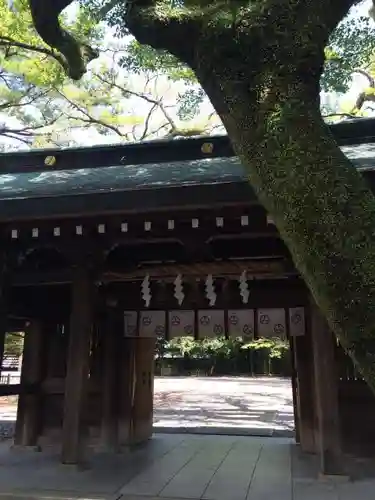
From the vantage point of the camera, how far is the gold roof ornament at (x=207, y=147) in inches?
284

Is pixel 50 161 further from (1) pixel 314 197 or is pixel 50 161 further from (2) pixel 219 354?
(2) pixel 219 354

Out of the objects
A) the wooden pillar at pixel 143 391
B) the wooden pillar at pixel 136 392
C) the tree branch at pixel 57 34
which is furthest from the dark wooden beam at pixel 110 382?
the tree branch at pixel 57 34

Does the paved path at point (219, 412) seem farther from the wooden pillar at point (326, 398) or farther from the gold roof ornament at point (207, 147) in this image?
the gold roof ornament at point (207, 147)

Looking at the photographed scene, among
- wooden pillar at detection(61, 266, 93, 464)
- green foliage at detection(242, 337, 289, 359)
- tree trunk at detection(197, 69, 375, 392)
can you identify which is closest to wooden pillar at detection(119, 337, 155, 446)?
wooden pillar at detection(61, 266, 93, 464)

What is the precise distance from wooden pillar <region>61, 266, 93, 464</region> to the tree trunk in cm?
351

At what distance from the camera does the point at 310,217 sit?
2.28 metres

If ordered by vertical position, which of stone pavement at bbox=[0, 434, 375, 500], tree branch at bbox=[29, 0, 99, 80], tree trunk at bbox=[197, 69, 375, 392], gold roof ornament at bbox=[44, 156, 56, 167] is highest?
tree branch at bbox=[29, 0, 99, 80]

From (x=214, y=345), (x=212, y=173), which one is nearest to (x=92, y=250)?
(x=212, y=173)

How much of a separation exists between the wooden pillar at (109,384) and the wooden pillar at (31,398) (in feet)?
3.44

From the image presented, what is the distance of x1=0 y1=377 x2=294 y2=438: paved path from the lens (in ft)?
31.2

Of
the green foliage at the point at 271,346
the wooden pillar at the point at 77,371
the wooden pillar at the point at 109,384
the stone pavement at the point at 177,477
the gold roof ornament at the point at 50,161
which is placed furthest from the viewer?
the green foliage at the point at 271,346

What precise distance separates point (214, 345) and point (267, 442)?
71.5 feet

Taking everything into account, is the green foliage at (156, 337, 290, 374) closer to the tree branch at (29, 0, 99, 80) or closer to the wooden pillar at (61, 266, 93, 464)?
the wooden pillar at (61, 266, 93, 464)

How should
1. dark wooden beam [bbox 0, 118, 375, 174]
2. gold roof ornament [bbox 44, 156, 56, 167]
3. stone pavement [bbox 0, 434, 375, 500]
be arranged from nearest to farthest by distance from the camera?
1. stone pavement [bbox 0, 434, 375, 500]
2. dark wooden beam [bbox 0, 118, 375, 174]
3. gold roof ornament [bbox 44, 156, 56, 167]
